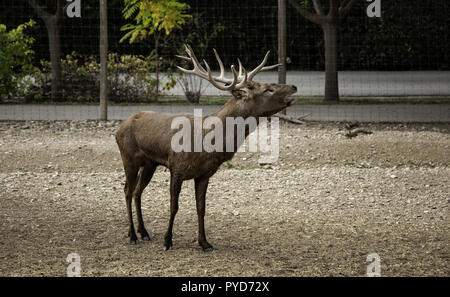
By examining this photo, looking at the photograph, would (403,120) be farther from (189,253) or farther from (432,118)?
(189,253)

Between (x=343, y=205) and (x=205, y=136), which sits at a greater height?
(x=205, y=136)

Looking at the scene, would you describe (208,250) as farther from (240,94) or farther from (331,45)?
(331,45)

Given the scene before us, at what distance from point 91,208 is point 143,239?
143cm

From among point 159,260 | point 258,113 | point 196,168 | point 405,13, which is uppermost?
point 405,13

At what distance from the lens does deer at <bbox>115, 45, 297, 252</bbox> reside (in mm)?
6137

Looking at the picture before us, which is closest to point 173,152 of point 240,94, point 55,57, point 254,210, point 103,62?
point 240,94

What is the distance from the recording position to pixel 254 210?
25.8 ft

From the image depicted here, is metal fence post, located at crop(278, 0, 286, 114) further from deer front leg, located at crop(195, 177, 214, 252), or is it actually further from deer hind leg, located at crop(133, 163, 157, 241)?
deer front leg, located at crop(195, 177, 214, 252)

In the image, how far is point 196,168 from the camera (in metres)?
6.16

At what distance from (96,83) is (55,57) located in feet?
4.01

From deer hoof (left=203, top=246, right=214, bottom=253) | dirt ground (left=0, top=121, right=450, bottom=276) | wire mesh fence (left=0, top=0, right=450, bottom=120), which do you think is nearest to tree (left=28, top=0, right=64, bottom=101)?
wire mesh fence (left=0, top=0, right=450, bottom=120)

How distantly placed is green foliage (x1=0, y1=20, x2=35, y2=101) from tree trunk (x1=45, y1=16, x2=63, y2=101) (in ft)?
1.90

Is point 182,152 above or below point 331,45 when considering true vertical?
below

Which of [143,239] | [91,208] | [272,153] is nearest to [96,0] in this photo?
[272,153]
